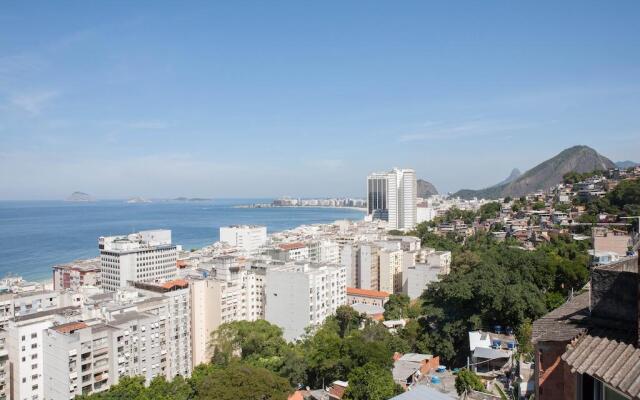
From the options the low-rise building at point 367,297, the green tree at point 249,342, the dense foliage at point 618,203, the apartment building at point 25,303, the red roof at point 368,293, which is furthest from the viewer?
the red roof at point 368,293

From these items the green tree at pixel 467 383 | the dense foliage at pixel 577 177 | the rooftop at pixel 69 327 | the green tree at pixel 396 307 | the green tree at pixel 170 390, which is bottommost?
the green tree at pixel 396 307

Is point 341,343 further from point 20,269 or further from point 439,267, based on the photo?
point 20,269

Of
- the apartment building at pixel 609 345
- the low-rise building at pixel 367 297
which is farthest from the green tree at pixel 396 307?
the apartment building at pixel 609 345

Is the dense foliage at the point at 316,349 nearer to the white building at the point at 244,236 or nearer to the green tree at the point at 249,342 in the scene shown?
the green tree at the point at 249,342

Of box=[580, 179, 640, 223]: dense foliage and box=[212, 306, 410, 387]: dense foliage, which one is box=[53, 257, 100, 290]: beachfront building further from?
box=[580, 179, 640, 223]: dense foliage

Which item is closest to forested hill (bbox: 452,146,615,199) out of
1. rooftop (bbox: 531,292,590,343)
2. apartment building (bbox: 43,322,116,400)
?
apartment building (bbox: 43,322,116,400)

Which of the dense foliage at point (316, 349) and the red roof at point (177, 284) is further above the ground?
the red roof at point (177, 284)
